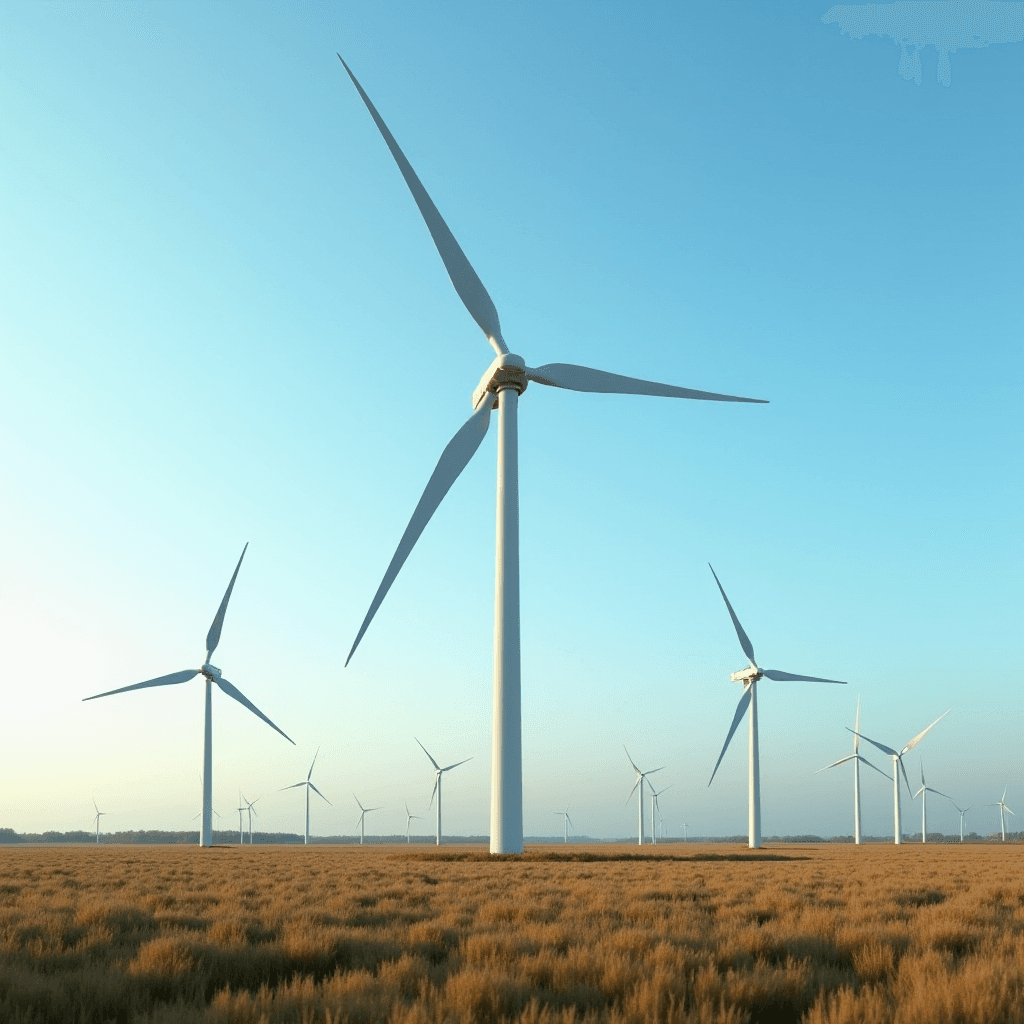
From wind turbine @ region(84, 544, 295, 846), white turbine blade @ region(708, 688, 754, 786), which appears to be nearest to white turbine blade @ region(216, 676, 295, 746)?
wind turbine @ region(84, 544, 295, 846)

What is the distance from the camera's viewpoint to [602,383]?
155 feet

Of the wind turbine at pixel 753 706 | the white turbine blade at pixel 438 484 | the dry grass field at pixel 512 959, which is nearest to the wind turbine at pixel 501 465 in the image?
the white turbine blade at pixel 438 484

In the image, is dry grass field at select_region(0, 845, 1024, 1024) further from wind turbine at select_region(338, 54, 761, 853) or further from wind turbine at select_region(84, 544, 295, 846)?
wind turbine at select_region(84, 544, 295, 846)

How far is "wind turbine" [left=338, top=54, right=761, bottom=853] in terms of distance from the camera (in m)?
38.0

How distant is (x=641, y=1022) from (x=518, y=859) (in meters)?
31.8

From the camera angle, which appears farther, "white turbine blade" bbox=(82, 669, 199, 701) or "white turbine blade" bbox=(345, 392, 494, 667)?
"white turbine blade" bbox=(82, 669, 199, 701)

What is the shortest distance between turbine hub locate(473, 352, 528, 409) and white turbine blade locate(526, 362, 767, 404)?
0.98 meters

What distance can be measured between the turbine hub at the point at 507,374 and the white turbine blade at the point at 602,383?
978 millimetres

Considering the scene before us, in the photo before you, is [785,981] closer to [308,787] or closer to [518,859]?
[518,859]

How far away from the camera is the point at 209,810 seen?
87250 millimetres

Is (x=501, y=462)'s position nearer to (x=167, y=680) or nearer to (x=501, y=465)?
(x=501, y=465)

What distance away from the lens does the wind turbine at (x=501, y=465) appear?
1495 inches

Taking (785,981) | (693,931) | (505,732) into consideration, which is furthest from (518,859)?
(785,981)

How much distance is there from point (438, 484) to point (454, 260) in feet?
42.7
